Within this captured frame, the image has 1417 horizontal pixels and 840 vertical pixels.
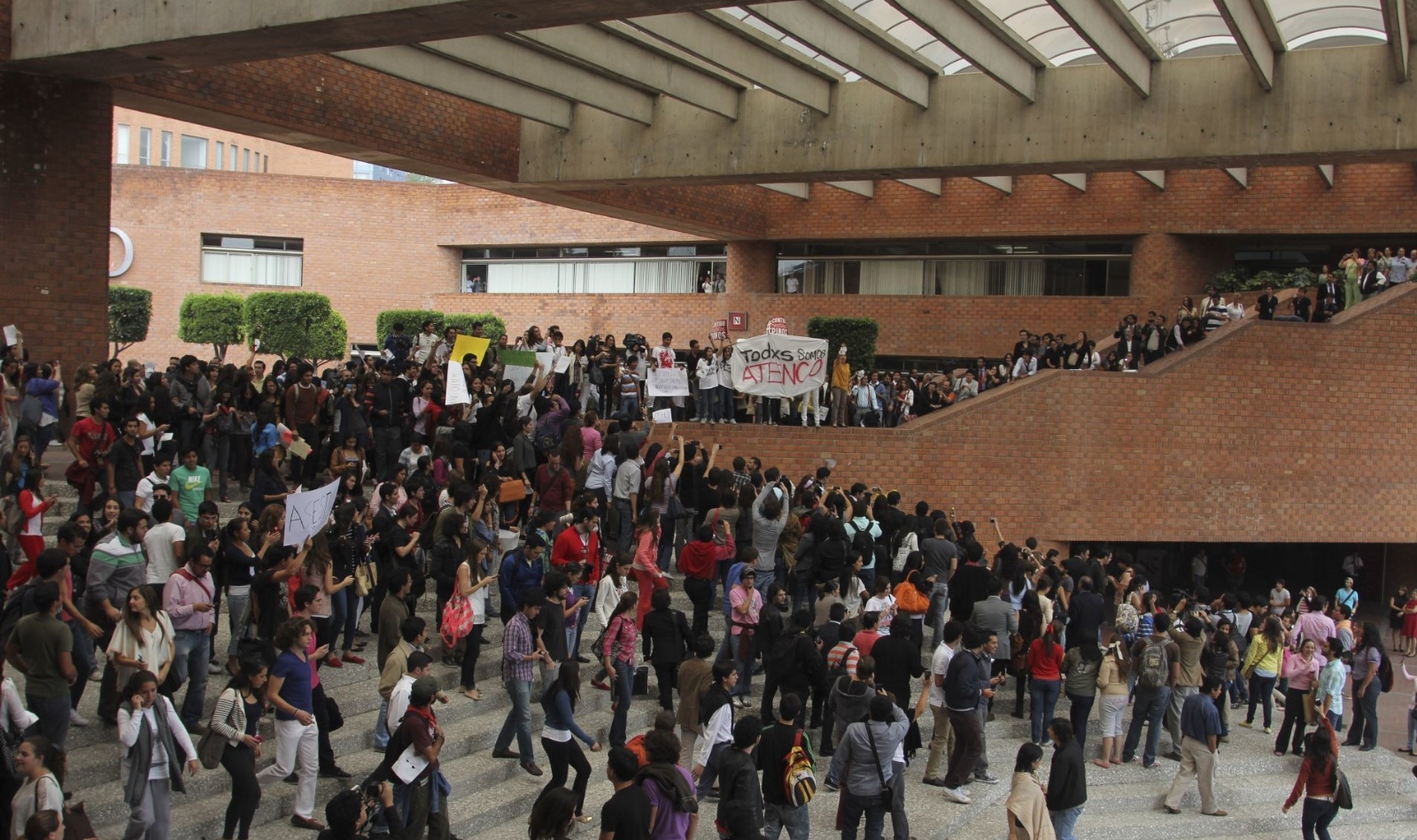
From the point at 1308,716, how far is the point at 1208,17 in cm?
1062

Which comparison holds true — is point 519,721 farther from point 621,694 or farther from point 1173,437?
point 1173,437

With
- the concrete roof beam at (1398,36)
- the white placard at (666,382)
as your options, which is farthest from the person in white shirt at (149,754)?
the concrete roof beam at (1398,36)

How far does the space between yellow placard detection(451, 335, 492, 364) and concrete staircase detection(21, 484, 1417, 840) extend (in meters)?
3.91

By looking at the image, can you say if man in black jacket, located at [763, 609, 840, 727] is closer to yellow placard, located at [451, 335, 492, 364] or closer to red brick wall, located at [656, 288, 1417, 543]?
yellow placard, located at [451, 335, 492, 364]

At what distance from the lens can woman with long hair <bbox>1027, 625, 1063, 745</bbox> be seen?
40.2ft

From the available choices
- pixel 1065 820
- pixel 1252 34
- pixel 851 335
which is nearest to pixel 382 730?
pixel 1065 820

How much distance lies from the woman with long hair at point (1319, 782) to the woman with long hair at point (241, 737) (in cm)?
846

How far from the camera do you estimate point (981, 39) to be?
52.3 feet

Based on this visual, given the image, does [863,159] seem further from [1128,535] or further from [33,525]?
[33,525]

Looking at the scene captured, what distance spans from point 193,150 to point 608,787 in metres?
58.9

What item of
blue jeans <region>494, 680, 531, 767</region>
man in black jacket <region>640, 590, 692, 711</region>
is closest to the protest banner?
man in black jacket <region>640, 590, 692, 711</region>

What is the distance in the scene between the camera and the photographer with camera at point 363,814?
21.3 ft

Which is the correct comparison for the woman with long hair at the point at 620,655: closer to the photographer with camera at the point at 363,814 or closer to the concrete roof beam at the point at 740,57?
the photographer with camera at the point at 363,814

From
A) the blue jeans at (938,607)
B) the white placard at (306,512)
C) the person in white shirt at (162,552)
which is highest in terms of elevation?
the white placard at (306,512)
